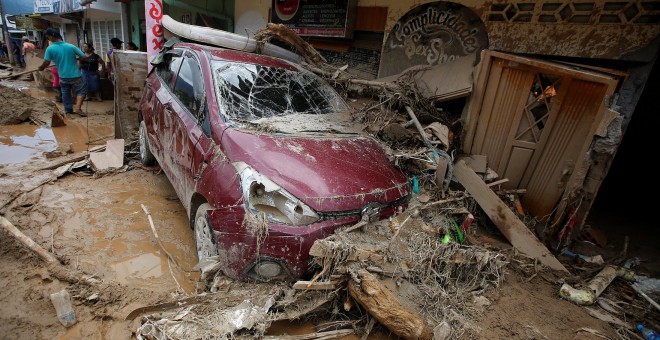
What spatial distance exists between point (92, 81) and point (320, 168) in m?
9.46

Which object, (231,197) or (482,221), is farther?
(482,221)

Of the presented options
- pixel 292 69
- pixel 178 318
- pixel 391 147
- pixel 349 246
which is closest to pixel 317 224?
pixel 349 246

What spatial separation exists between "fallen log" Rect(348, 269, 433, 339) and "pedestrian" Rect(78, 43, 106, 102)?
9372mm

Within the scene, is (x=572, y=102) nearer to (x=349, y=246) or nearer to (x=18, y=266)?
(x=349, y=246)

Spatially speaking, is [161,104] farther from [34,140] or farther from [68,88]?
[68,88]

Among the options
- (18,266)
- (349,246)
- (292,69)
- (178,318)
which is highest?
(292,69)

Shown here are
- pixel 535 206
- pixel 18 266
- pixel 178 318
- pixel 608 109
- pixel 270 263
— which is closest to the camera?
pixel 178 318

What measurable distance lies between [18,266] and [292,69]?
3014 mm

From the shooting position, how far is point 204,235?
2.60 m

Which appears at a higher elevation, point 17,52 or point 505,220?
point 505,220

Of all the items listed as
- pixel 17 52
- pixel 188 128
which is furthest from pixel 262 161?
pixel 17 52

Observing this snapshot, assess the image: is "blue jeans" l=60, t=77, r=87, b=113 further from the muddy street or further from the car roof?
the car roof

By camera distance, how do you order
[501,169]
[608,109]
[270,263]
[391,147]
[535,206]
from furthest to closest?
[501,169]
[535,206]
[391,147]
[608,109]
[270,263]

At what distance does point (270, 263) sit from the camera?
86.9 inches
